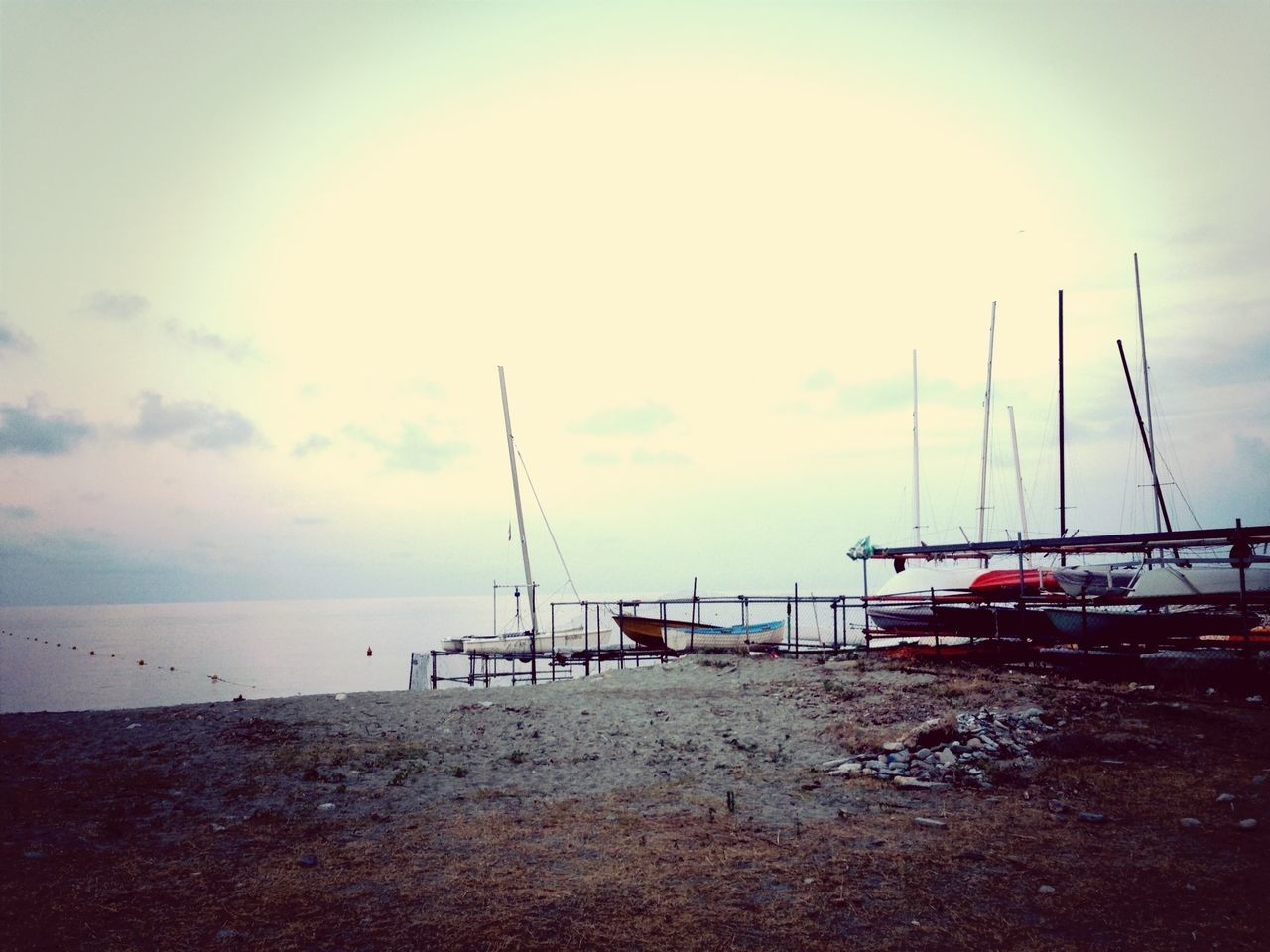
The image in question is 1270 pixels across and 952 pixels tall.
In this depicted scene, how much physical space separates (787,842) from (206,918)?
5533 millimetres

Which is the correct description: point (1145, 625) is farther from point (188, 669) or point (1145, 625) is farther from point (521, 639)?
point (188, 669)

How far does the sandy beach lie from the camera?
6.85m

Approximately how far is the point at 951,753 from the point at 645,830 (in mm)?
5171

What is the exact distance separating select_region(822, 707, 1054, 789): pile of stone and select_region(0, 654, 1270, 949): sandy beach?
5.3 inches

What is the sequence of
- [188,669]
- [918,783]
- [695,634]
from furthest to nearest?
[188,669] < [695,634] < [918,783]

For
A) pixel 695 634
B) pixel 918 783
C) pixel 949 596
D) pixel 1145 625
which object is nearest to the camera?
pixel 918 783

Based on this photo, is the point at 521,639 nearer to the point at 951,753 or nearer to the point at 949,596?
the point at 949,596

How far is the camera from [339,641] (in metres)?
121

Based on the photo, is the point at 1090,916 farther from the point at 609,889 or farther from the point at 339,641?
the point at 339,641

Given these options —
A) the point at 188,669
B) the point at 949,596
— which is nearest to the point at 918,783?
the point at 949,596

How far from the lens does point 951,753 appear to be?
40.7 feet

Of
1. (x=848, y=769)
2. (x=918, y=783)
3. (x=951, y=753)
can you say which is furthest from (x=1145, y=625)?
(x=918, y=783)

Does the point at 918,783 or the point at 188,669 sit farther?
the point at 188,669

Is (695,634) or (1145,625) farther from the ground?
(1145,625)
